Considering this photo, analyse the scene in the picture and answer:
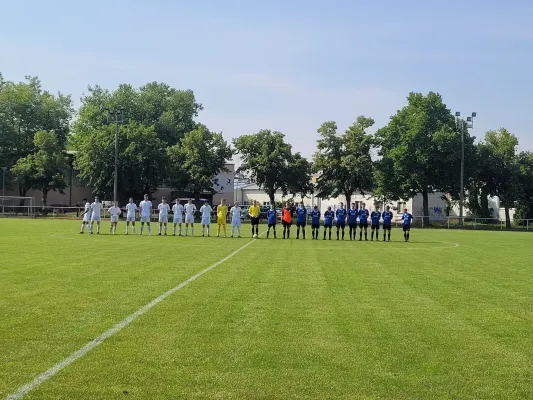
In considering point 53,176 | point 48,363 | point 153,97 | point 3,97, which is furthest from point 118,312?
point 153,97

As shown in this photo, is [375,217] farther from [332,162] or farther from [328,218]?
[332,162]

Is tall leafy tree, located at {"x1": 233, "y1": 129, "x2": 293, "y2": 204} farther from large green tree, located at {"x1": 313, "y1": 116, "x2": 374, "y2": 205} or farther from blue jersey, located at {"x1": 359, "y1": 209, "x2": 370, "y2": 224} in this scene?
blue jersey, located at {"x1": 359, "y1": 209, "x2": 370, "y2": 224}

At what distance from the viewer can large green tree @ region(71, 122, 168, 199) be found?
6450 centimetres

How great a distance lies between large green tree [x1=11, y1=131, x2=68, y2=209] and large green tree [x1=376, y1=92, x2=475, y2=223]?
3582 cm

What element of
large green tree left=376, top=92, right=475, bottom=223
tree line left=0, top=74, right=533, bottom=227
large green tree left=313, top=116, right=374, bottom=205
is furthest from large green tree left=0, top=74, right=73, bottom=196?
large green tree left=376, top=92, right=475, bottom=223

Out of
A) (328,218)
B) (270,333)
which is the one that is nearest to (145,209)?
(328,218)

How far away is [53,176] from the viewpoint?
68938mm

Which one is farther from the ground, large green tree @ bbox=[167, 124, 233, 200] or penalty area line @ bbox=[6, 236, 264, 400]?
large green tree @ bbox=[167, 124, 233, 200]

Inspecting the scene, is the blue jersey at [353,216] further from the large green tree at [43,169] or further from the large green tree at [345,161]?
the large green tree at [43,169]

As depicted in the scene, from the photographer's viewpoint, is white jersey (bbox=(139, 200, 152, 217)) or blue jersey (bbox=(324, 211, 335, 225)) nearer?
blue jersey (bbox=(324, 211, 335, 225))

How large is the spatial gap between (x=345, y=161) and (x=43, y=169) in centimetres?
3298

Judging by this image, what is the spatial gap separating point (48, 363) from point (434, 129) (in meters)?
61.0

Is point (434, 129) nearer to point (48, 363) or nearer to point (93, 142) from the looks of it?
point (93, 142)

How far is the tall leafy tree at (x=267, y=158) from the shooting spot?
66250 millimetres
